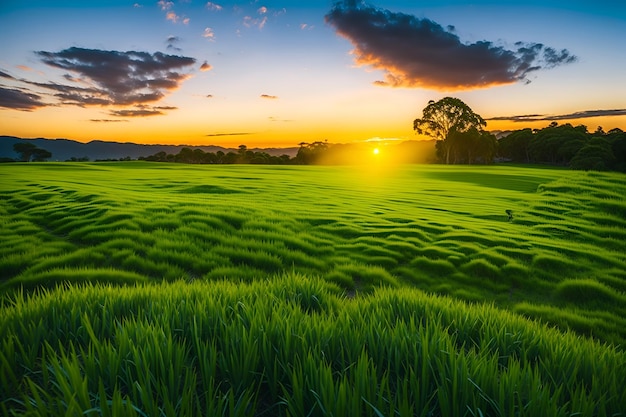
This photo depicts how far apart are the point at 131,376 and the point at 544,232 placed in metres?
16.9

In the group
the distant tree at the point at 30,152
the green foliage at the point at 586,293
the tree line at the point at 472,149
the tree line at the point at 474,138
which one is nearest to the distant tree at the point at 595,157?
the tree line at the point at 472,149

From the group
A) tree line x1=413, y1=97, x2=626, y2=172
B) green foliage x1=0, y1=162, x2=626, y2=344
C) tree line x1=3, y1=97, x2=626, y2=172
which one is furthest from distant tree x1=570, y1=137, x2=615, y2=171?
green foliage x1=0, y1=162, x2=626, y2=344

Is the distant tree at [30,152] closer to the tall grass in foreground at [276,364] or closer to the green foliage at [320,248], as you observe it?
the green foliage at [320,248]

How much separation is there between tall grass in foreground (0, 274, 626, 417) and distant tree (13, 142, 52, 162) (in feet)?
455

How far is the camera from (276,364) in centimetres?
281

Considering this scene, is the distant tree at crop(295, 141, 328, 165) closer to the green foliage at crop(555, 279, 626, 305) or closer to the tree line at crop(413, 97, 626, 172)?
the tree line at crop(413, 97, 626, 172)

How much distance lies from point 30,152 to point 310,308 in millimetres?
143536

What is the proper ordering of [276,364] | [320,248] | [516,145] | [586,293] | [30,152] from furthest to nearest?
[30,152] → [516,145] → [320,248] → [586,293] → [276,364]

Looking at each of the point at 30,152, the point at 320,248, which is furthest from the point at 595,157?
the point at 30,152

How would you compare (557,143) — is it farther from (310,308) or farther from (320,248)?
(310,308)

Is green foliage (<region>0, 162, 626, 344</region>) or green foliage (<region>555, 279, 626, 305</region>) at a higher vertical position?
green foliage (<region>0, 162, 626, 344</region>)

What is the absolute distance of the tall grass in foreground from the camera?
2.35 m

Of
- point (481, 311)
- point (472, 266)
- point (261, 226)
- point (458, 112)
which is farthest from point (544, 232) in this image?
point (458, 112)

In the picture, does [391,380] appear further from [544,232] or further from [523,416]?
[544,232]
